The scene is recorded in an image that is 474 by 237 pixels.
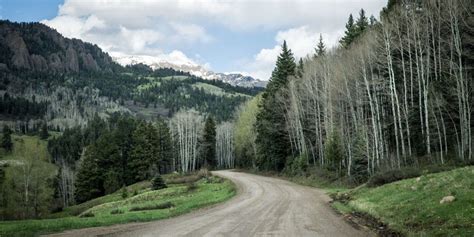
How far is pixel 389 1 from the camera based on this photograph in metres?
42.0

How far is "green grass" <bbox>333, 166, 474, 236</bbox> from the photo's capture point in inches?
444

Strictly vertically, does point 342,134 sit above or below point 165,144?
below

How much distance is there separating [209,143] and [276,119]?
4498 cm

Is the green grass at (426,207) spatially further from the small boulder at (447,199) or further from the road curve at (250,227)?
the road curve at (250,227)

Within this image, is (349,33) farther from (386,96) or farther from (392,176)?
(392,176)

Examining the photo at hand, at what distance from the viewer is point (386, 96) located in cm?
4156

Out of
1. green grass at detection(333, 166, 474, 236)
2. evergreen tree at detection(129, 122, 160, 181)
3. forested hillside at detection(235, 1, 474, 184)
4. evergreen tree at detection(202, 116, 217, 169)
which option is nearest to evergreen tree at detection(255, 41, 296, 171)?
forested hillside at detection(235, 1, 474, 184)

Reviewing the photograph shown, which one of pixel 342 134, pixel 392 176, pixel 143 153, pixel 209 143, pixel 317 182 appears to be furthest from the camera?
pixel 209 143

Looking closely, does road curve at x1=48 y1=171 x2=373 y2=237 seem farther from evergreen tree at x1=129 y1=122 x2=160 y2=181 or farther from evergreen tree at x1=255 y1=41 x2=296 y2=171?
evergreen tree at x1=129 y1=122 x2=160 y2=181

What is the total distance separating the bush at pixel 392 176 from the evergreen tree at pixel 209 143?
75618 millimetres

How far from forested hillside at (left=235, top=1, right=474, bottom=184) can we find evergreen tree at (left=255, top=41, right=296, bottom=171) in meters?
0.15

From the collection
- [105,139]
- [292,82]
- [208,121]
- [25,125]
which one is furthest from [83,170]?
[25,125]

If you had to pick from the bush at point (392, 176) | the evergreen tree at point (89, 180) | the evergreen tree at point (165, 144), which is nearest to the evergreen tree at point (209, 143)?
the evergreen tree at point (165, 144)

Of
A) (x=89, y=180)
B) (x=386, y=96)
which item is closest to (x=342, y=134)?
(x=386, y=96)
